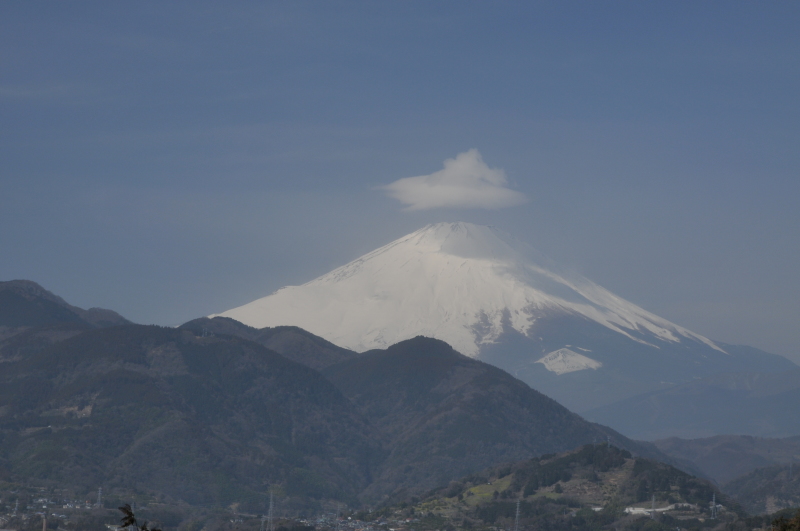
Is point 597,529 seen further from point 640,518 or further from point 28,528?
point 28,528

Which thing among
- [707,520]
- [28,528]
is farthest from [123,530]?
[707,520]

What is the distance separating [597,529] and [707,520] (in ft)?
57.8

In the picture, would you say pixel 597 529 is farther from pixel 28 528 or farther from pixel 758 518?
pixel 28 528

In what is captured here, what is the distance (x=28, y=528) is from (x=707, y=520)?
109493mm

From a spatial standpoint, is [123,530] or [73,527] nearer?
[123,530]

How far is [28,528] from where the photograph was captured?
19575 cm

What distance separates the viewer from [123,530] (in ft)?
282

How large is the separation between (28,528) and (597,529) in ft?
302

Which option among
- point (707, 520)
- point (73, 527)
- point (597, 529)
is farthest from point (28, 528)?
point (707, 520)

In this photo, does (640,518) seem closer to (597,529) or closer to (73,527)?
(597,529)

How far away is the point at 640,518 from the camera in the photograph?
7781 inches

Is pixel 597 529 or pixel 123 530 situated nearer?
pixel 123 530

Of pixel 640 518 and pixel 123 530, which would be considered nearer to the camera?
pixel 123 530

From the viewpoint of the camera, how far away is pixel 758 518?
187000 mm
